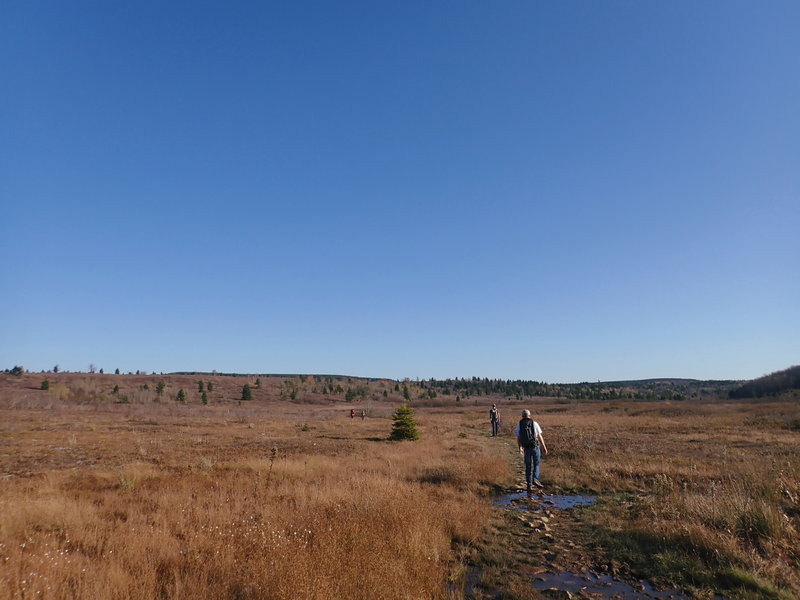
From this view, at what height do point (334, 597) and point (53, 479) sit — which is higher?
point (334, 597)

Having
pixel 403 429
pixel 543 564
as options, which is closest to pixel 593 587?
pixel 543 564

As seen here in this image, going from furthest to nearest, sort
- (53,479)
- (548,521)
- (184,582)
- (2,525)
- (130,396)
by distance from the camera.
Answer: (130,396) < (53,479) < (548,521) < (2,525) < (184,582)

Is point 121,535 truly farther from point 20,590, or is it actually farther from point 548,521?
point 548,521

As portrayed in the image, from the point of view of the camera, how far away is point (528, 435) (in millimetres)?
12047

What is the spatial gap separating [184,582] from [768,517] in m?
9.22

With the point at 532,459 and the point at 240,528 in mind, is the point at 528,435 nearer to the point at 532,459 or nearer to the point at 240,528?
the point at 532,459

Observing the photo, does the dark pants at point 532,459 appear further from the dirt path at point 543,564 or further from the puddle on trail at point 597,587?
the puddle on trail at point 597,587

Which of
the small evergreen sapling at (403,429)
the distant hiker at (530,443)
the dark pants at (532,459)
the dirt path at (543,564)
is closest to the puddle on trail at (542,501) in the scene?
the dirt path at (543,564)

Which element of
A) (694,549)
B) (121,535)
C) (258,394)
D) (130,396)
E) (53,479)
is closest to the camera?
(694,549)

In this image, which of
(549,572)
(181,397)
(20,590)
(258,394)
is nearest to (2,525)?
(20,590)

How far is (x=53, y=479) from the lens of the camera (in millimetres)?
12883

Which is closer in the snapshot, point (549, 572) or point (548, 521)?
point (549, 572)

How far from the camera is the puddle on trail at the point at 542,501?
10.3 m

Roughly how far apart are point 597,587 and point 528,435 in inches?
248
